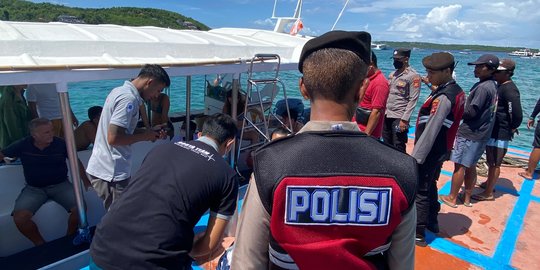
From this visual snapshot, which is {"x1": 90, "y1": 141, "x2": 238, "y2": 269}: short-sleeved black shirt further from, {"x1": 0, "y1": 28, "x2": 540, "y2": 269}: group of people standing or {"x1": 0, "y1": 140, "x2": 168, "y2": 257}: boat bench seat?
{"x1": 0, "y1": 140, "x2": 168, "y2": 257}: boat bench seat

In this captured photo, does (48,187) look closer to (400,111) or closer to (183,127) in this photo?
(183,127)

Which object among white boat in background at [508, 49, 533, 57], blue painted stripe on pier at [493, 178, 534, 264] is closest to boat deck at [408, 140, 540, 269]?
blue painted stripe on pier at [493, 178, 534, 264]

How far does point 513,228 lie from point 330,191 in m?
4.07

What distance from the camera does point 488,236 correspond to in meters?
3.71

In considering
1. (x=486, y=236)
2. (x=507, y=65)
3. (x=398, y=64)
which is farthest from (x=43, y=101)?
(x=507, y=65)

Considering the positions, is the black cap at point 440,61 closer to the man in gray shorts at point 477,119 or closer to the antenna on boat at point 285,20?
the man in gray shorts at point 477,119

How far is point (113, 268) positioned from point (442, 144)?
9.59 ft

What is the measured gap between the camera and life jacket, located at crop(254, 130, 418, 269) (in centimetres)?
95

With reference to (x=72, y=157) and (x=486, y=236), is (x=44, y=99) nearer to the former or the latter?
(x=72, y=157)

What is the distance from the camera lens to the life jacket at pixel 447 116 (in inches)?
122

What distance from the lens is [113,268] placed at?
180cm

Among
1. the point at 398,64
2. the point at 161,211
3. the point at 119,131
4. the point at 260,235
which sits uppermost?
the point at 398,64

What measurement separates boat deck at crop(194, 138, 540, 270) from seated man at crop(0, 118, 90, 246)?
5.17 ft

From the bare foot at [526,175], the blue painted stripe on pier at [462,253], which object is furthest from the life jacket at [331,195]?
the bare foot at [526,175]
